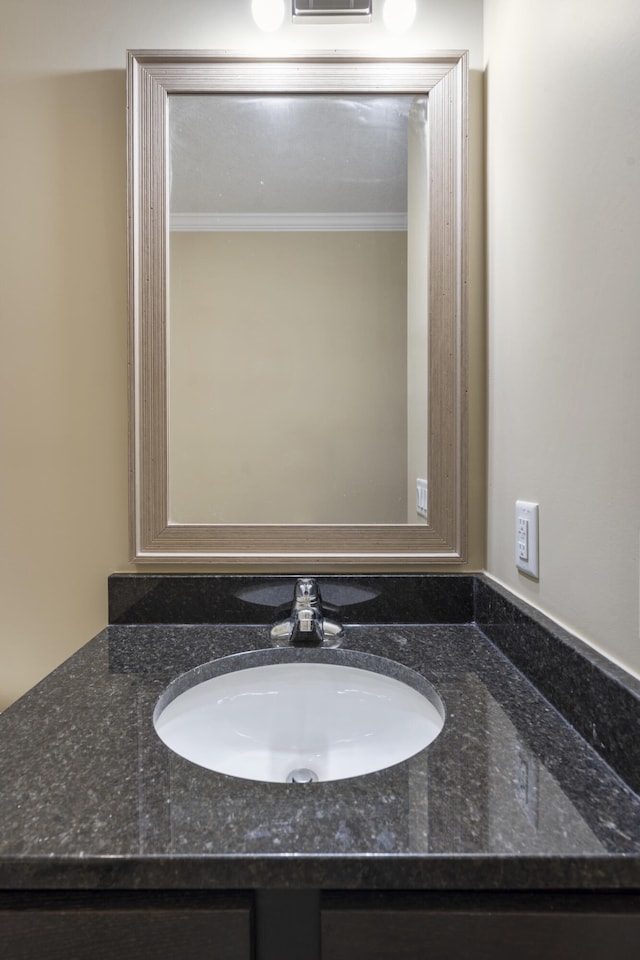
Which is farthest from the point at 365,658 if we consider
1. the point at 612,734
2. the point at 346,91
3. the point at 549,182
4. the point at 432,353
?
the point at 346,91

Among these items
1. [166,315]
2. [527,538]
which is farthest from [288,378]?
[527,538]

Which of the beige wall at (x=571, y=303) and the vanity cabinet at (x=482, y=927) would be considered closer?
the vanity cabinet at (x=482, y=927)

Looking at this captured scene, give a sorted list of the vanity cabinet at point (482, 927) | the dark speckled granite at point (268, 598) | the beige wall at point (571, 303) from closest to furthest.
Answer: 1. the vanity cabinet at point (482, 927)
2. the beige wall at point (571, 303)
3. the dark speckled granite at point (268, 598)

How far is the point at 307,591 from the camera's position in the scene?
0.99 m

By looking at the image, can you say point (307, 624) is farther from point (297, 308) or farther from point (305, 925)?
point (297, 308)

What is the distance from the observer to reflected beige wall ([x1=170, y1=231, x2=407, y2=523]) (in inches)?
43.1

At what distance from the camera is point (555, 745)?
0.62 metres

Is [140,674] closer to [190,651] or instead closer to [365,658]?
[190,651]

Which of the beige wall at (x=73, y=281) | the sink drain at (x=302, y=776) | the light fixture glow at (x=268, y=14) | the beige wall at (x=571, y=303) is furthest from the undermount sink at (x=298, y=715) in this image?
the light fixture glow at (x=268, y=14)

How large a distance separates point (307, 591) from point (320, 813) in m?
0.49

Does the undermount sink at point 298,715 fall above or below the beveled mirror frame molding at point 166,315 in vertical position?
below

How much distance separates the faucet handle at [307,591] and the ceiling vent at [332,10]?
108 centimetres

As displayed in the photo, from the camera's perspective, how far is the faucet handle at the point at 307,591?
3.22ft

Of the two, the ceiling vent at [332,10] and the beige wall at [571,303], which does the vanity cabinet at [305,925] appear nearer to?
the beige wall at [571,303]
